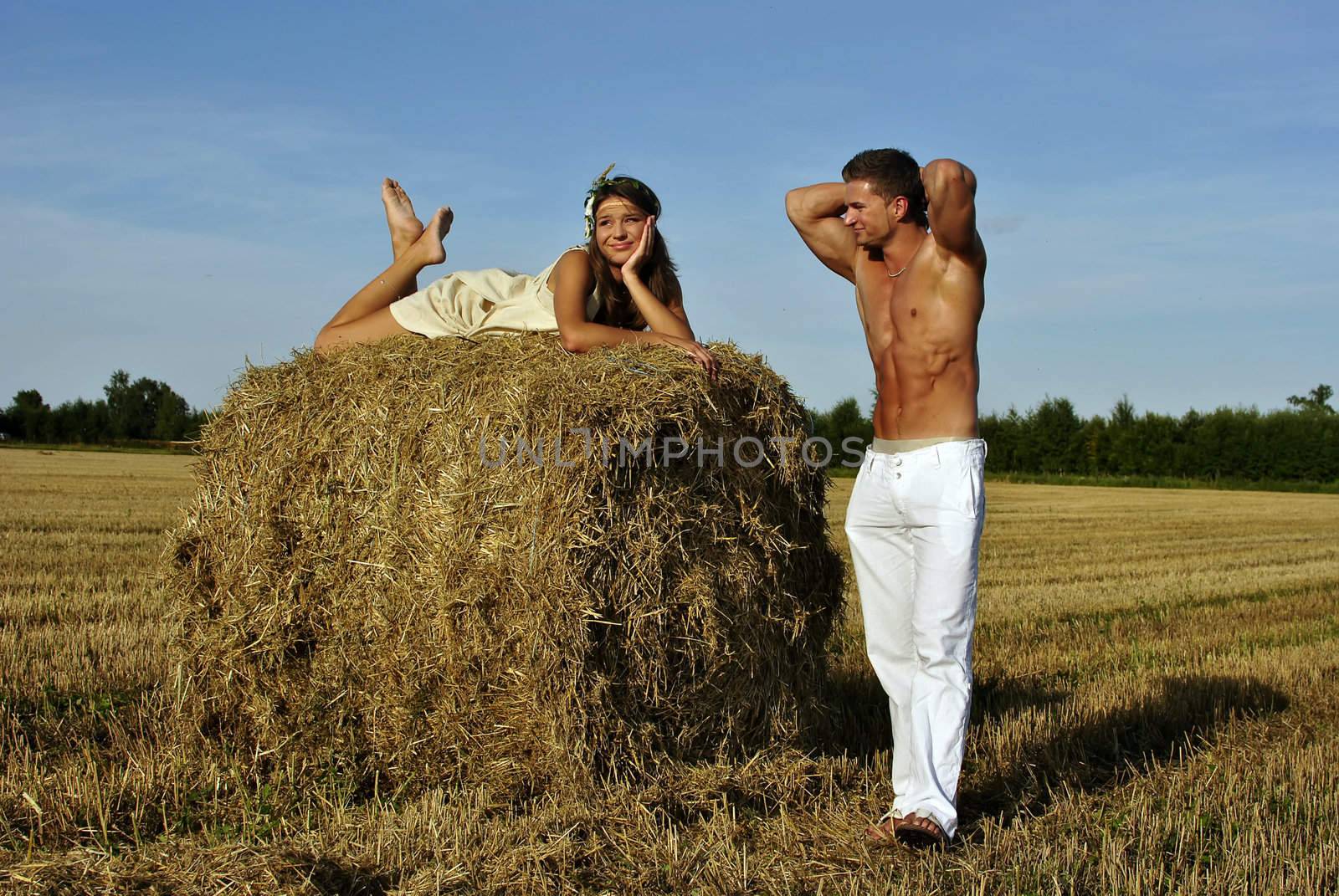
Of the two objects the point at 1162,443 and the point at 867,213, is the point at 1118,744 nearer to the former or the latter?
the point at 867,213

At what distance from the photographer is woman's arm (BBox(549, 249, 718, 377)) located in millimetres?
4590

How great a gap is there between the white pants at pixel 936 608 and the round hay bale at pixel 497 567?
2.62ft

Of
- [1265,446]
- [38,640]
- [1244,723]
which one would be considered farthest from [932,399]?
[1265,446]

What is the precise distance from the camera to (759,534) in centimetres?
462

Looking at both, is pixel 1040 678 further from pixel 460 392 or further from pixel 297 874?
pixel 297 874

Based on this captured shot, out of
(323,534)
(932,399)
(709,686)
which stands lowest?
(709,686)

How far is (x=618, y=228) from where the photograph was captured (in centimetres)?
497

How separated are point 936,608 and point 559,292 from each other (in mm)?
2068

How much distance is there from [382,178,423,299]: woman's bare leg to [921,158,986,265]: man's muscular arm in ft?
9.86

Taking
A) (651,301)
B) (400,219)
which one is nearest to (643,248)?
(651,301)

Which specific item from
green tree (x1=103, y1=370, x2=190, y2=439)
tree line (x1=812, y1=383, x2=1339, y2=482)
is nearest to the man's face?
tree line (x1=812, y1=383, x2=1339, y2=482)

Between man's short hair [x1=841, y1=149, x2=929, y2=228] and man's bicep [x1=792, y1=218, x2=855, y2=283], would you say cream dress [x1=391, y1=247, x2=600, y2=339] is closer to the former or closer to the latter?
man's bicep [x1=792, y1=218, x2=855, y2=283]

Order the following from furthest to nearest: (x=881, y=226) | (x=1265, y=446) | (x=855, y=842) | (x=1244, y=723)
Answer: (x=1265, y=446), (x=1244, y=723), (x=881, y=226), (x=855, y=842)

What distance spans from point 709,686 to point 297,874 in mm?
1742
